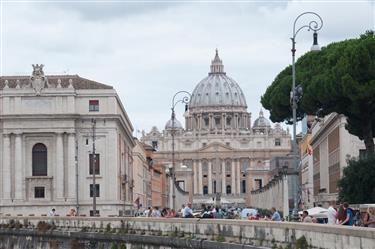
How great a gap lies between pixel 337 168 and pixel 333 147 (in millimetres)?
3191

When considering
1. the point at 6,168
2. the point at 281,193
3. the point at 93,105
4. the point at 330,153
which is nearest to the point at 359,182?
the point at 281,193

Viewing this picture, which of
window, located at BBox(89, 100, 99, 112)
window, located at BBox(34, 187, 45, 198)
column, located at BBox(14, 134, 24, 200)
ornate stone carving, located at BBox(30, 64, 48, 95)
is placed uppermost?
ornate stone carving, located at BBox(30, 64, 48, 95)

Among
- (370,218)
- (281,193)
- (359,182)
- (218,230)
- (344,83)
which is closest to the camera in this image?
(370,218)

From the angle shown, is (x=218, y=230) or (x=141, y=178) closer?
(x=218, y=230)

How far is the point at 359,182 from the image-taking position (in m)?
59.2

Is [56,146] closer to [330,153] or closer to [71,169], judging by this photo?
[71,169]

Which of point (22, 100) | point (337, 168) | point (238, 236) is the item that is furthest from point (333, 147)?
point (238, 236)

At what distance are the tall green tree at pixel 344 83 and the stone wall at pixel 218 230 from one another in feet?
42.1

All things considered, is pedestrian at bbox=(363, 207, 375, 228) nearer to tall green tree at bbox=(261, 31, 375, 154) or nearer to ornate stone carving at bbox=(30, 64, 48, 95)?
tall green tree at bbox=(261, 31, 375, 154)

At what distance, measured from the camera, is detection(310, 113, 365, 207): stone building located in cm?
7956

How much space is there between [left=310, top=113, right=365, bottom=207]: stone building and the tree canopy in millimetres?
11873

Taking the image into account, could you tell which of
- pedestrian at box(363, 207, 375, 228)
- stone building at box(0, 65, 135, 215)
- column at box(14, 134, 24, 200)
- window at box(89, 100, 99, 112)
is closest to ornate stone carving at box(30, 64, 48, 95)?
stone building at box(0, 65, 135, 215)

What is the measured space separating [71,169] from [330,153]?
25868 millimetres

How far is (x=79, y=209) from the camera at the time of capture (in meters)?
109
